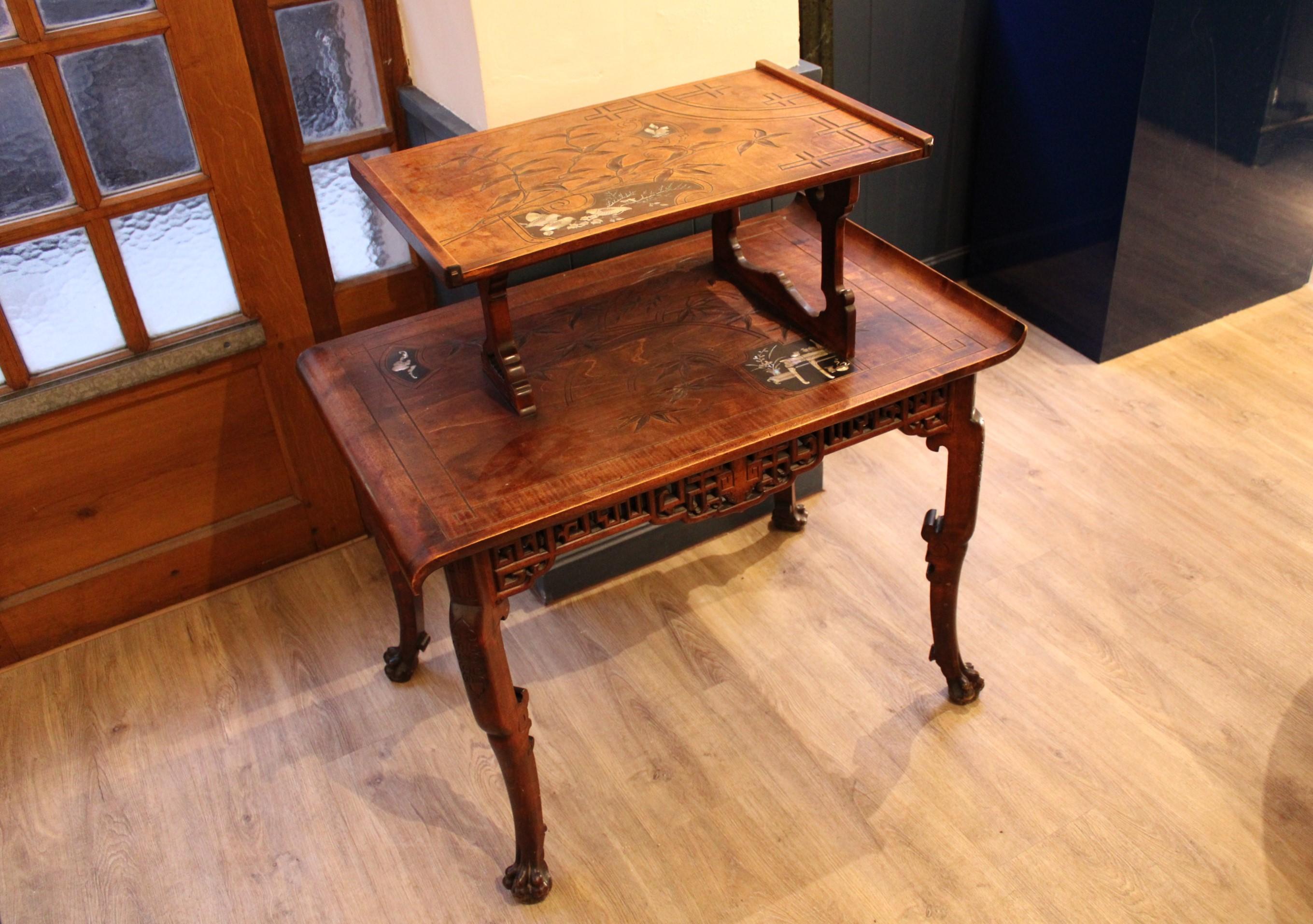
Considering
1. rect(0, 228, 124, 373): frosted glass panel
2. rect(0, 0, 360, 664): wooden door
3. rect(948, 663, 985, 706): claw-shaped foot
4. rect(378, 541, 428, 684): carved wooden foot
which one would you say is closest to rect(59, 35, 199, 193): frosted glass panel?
rect(0, 0, 360, 664): wooden door

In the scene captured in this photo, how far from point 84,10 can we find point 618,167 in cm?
100

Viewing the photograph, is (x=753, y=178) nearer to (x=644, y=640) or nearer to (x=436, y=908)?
(x=644, y=640)

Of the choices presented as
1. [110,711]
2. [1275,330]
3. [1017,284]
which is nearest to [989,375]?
[1017,284]

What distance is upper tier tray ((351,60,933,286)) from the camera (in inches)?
65.1

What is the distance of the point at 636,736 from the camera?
223 centimetres

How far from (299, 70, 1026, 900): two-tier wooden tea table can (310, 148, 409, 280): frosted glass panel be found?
532 mm

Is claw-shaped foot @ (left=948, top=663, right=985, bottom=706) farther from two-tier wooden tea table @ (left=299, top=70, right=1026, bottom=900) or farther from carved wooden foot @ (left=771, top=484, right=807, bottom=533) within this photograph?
carved wooden foot @ (left=771, top=484, right=807, bottom=533)

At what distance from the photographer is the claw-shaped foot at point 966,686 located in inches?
87.0

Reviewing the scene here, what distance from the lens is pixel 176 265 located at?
2.33m

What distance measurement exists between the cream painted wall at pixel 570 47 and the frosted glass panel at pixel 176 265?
0.52 m

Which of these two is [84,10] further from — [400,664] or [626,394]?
[400,664]

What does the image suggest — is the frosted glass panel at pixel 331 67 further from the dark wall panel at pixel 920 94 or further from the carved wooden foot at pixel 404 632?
the dark wall panel at pixel 920 94

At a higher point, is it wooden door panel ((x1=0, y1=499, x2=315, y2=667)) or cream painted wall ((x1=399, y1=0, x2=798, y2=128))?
cream painted wall ((x1=399, y1=0, x2=798, y2=128))

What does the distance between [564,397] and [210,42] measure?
3.20ft
